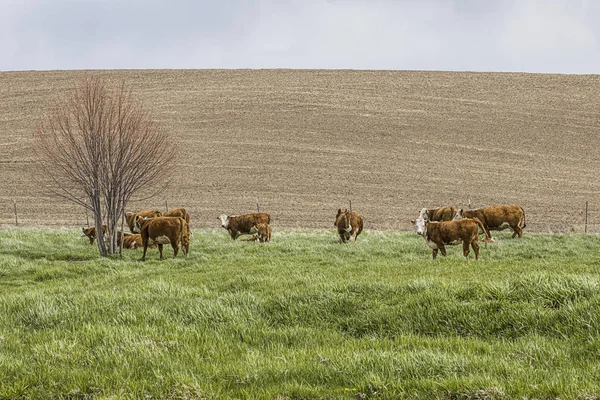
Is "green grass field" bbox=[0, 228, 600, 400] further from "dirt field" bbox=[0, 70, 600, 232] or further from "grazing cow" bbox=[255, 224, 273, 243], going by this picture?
"dirt field" bbox=[0, 70, 600, 232]

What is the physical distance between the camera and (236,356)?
5867 millimetres

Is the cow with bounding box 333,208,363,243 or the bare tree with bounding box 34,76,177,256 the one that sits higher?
the bare tree with bounding box 34,76,177,256

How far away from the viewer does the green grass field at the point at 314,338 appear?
194 inches

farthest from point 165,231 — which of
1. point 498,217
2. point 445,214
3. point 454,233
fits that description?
point 498,217

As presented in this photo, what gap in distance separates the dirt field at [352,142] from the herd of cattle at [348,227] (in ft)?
23.0

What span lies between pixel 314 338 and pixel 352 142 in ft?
141

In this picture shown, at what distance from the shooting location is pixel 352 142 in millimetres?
48875

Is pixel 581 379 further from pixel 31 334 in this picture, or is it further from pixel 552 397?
pixel 31 334

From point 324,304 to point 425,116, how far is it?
165ft

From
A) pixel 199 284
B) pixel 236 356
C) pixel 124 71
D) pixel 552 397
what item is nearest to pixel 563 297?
pixel 552 397

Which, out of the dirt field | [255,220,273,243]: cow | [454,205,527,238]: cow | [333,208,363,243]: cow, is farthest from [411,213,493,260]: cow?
the dirt field

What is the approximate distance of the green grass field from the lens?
4.94m

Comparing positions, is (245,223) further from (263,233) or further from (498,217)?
(498,217)

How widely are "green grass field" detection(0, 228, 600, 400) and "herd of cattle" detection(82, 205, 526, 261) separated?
11.0ft
